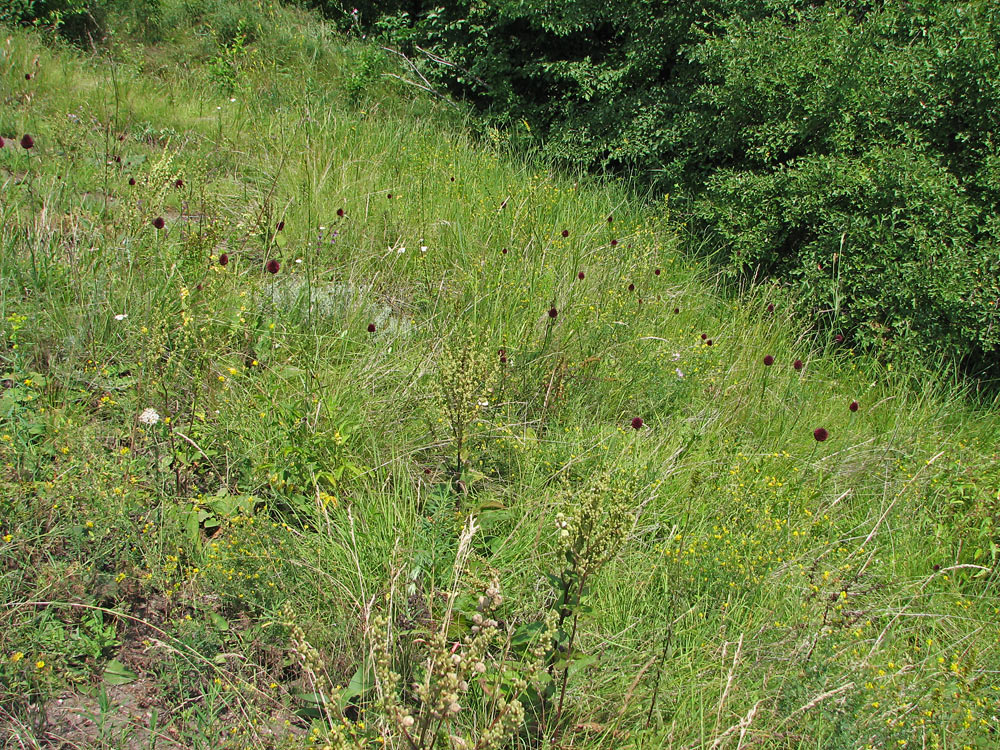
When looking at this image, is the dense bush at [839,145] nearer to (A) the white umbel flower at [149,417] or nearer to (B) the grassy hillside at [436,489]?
(B) the grassy hillside at [436,489]

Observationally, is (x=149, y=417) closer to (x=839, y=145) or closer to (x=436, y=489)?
(x=436, y=489)

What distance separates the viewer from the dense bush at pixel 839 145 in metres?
4.59

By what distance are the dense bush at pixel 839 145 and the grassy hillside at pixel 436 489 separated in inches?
A: 21.2

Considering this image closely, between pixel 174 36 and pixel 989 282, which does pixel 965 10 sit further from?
pixel 174 36

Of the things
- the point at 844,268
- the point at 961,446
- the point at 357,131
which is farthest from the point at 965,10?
the point at 357,131

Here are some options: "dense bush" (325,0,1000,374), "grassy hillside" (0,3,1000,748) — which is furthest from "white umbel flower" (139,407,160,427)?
"dense bush" (325,0,1000,374)

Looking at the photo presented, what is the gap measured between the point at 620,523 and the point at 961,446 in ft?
8.88

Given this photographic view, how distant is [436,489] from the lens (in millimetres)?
2570

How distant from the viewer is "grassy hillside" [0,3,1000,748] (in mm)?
1949

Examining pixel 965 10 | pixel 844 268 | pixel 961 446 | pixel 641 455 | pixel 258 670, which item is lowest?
pixel 258 670

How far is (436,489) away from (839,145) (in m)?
4.01

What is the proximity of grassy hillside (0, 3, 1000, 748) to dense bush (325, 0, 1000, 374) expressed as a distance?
21.2 inches

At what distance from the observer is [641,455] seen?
3004 millimetres

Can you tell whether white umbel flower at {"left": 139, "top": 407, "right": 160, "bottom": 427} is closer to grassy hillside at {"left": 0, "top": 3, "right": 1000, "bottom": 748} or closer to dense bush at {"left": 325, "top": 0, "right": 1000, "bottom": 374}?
grassy hillside at {"left": 0, "top": 3, "right": 1000, "bottom": 748}
